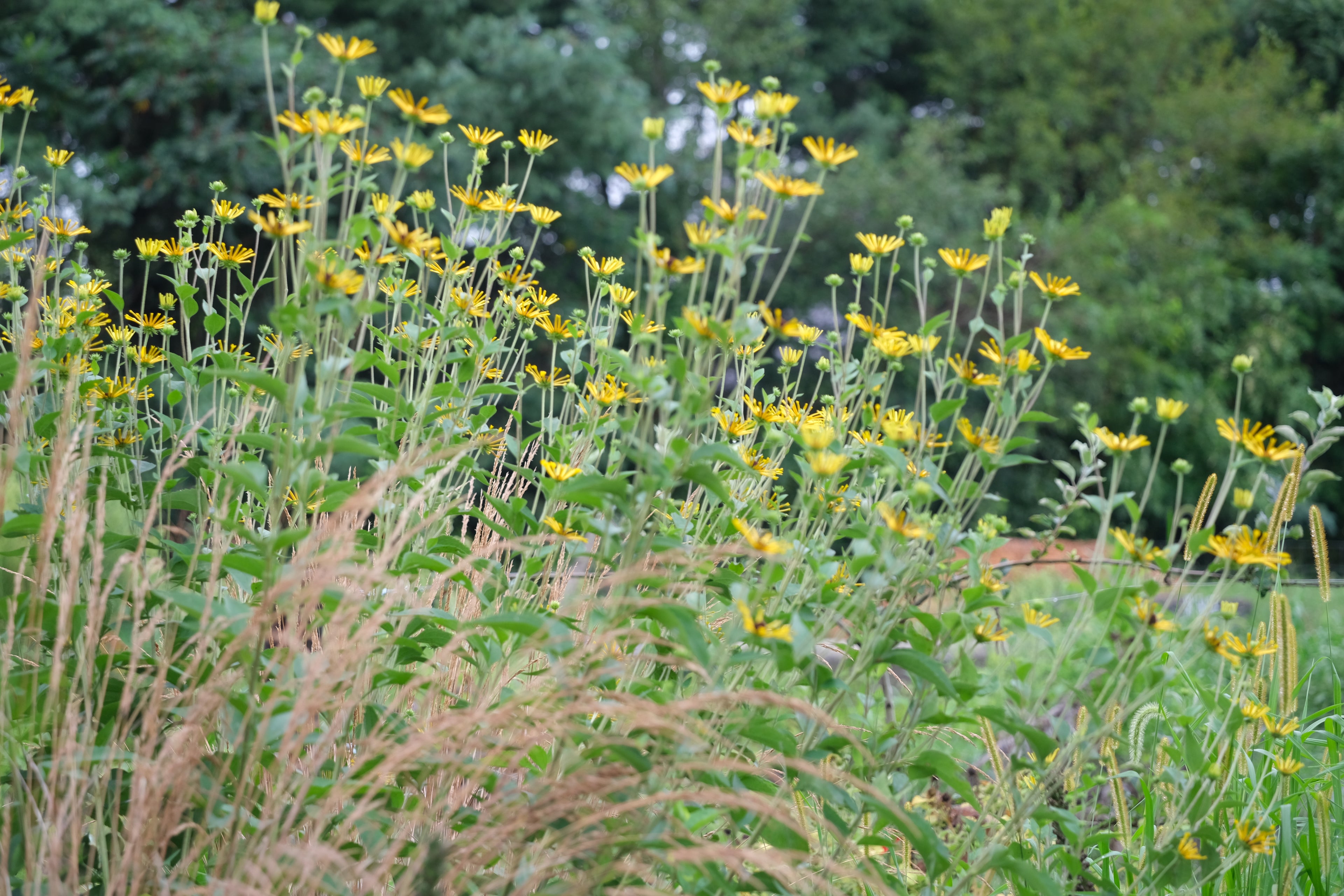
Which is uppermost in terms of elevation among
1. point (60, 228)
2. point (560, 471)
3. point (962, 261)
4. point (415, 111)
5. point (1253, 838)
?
point (415, 111)

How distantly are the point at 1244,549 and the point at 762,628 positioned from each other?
2.04 ft

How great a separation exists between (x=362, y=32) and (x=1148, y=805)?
8912 millimetres

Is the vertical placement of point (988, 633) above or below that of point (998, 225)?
below

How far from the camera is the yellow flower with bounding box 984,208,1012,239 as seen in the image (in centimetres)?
148

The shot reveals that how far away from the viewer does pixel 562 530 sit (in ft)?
4.47

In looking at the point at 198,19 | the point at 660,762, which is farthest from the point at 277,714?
the point at 198,19

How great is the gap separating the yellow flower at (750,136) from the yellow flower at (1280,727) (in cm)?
111

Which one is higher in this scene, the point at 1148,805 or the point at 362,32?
the point at 362,32

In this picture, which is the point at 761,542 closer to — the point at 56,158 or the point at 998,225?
the point at 998,225

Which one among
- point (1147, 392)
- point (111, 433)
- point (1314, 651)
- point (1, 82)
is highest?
point (1, 82)

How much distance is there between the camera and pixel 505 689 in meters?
1.45

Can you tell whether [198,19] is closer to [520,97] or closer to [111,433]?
[520,97]

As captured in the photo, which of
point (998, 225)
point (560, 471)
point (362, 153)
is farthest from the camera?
point (998, 225)

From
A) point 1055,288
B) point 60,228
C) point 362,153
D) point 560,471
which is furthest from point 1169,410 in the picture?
point 60,228
